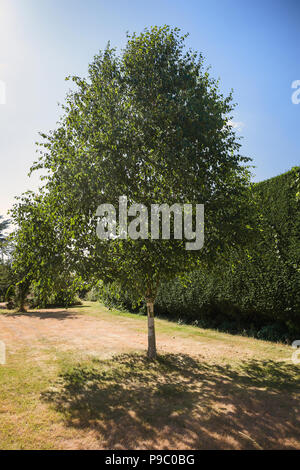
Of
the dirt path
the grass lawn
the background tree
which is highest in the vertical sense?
the background tree

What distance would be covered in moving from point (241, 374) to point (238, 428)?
367 centimetres

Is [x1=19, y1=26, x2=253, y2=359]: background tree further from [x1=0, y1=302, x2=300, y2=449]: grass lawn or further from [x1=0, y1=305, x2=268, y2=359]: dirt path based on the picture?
[x1=0, y1=305, x2=268, y2=359]: dirt path

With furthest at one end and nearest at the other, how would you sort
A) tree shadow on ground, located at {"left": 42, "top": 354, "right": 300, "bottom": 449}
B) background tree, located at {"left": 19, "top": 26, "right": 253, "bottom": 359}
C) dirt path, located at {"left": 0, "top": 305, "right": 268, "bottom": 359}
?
dirt path, located at {"left": 0, "top": 305, "right": 268, "bottom": 359} < background tree, located at {"left": 19, "top": 26, "right": 253, "bottom": 359} < tree shadow on ground, located at {"left": 42, "top": 354, "right": 300, "bottom": 449}

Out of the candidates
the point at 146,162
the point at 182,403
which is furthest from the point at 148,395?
the point at 146,162

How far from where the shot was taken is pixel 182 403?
654cm

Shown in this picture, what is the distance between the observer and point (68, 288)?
939cm

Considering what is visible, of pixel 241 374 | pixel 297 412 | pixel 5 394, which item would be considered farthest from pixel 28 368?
pixel 297 412

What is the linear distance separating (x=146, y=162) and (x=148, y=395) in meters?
6.91

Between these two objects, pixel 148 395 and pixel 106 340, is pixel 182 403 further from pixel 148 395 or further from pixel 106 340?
pixel 106 340

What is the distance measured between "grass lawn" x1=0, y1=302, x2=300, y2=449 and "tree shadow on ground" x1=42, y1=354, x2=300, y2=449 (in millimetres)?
22

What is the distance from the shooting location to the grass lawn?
195 inches

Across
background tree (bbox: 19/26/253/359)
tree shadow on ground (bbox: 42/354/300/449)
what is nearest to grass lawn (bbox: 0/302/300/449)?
tree shadow on ground (bbox: 42/354/300/449)

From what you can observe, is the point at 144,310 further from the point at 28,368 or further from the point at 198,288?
the point at 28,368
